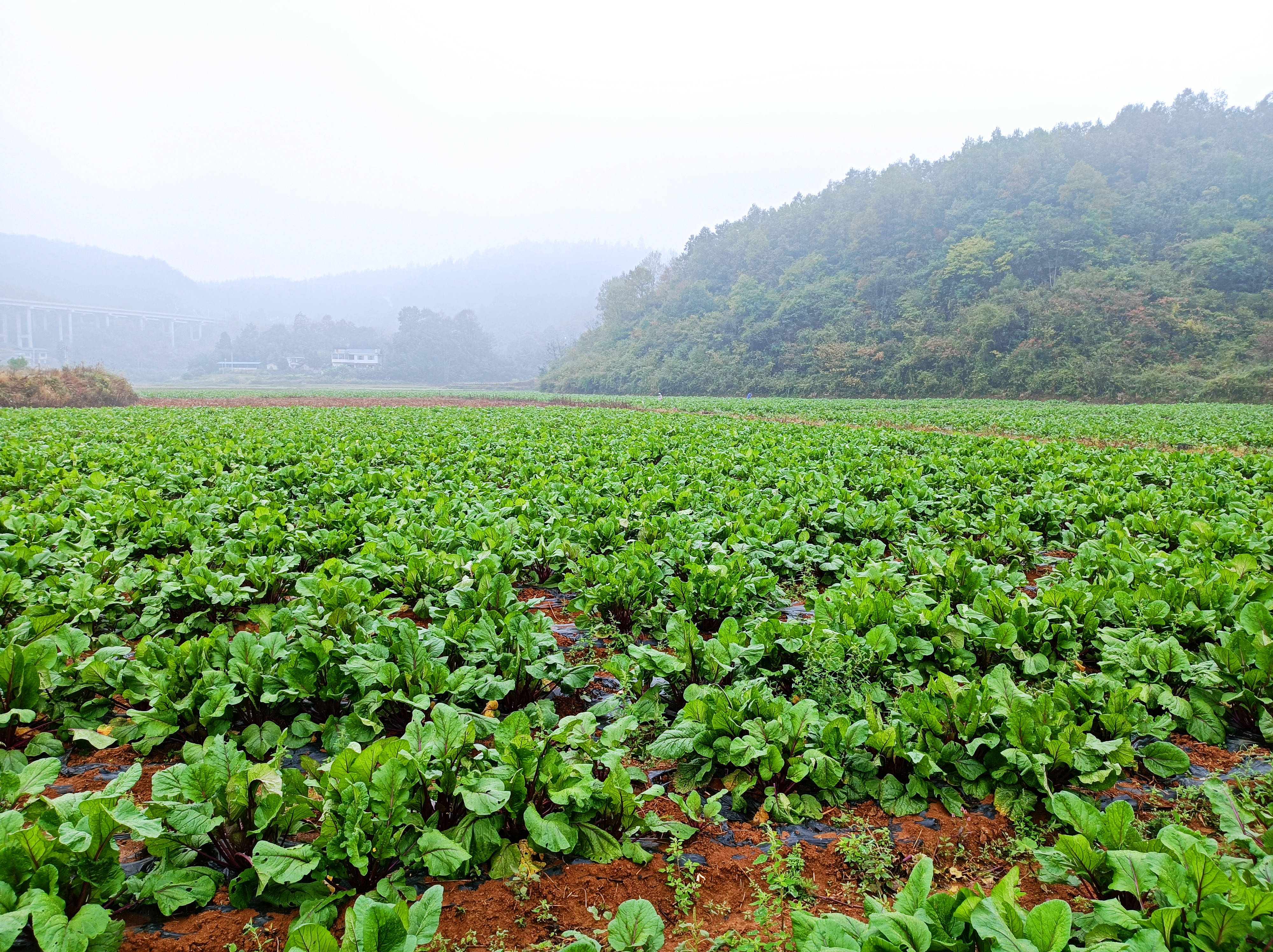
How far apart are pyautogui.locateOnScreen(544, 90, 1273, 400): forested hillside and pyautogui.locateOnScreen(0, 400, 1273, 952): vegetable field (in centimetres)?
5123

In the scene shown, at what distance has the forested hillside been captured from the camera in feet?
160

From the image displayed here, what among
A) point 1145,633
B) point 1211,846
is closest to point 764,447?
point 1145,633

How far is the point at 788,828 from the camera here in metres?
2.52

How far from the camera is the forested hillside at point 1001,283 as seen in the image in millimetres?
48719

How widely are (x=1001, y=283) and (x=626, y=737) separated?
69338 mm

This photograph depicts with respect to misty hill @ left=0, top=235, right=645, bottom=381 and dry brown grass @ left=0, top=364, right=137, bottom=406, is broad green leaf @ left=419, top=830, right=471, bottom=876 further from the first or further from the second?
misty hill @ left=0, top=235, right=645, bottom=381

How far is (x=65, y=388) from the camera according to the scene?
Result: 111 ft

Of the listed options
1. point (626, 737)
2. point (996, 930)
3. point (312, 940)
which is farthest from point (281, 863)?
point (996, 930)

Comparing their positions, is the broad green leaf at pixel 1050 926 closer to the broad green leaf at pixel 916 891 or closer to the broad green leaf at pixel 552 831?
the broad green leaf at pixel 916 891

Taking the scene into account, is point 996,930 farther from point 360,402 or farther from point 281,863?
point 360,402

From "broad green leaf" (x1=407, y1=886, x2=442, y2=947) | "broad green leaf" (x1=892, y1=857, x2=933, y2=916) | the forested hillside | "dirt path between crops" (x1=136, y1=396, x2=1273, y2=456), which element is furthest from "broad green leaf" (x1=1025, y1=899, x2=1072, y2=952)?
the forested hillside

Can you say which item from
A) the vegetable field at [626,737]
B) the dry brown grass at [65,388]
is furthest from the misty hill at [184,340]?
the vegetable field at [626,737]

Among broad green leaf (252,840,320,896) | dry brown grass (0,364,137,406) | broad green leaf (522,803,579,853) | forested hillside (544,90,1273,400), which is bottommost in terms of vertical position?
broad green leaf (522,803,579,853)

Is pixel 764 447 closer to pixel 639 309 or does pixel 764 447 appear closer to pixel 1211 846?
pixel 1211 846
